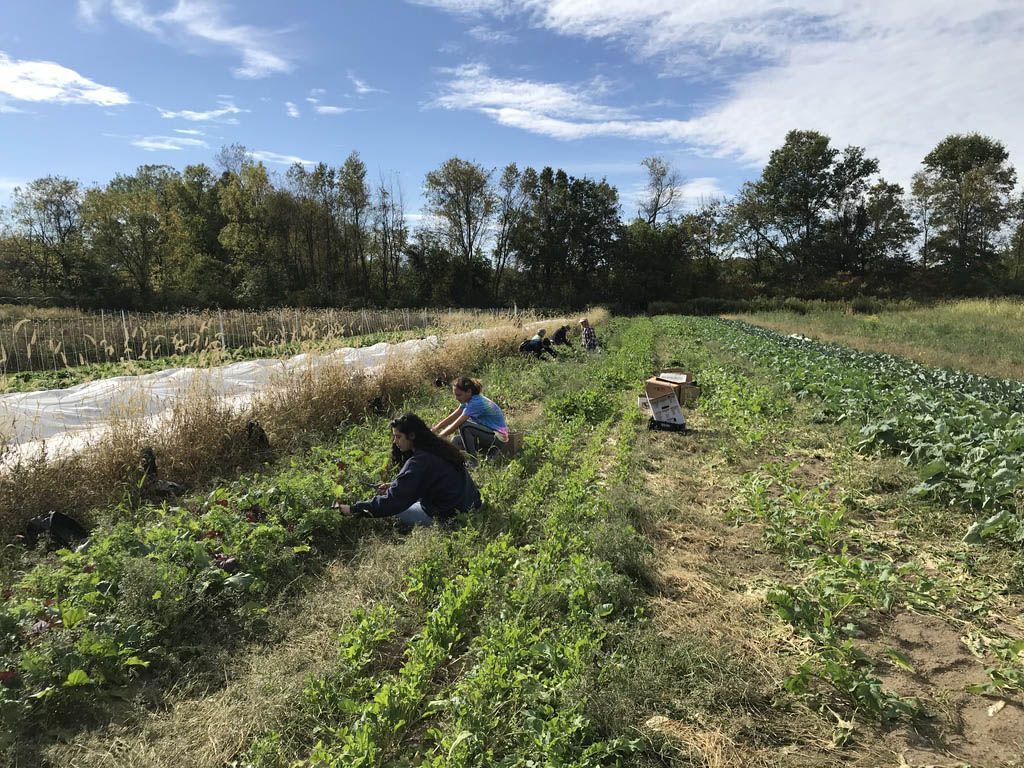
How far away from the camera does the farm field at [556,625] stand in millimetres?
2533

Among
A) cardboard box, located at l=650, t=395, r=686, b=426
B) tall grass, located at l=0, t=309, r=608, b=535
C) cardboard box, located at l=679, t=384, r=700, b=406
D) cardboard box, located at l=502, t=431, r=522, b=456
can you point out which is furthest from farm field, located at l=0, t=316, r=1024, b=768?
cardboard box, located at l=679, t=384, r=700, b=406

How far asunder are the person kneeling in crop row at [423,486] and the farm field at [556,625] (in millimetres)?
248

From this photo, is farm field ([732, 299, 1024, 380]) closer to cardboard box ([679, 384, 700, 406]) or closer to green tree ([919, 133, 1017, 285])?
cardboard box ([679, 384, 700, 406])

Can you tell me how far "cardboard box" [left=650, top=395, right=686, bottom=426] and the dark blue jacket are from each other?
156 inches

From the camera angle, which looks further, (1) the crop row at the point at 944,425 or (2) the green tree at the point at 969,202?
(2) the green tree at the point at 969,202

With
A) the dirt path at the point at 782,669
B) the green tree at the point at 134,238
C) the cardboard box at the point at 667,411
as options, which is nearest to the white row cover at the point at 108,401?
the cardboard box at the point at 667,411

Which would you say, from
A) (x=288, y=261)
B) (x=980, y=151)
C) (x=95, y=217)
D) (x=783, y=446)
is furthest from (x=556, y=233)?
(x=783, y=446)

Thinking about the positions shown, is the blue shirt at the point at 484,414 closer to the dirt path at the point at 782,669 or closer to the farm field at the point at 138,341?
the dirt path at the point at 782,669

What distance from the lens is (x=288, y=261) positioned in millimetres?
43188

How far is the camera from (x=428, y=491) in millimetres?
4793

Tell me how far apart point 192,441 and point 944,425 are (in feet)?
28.4

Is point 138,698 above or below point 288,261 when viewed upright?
below

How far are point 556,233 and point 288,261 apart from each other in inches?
941

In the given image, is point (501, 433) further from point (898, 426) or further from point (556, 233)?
point (556, 233)
